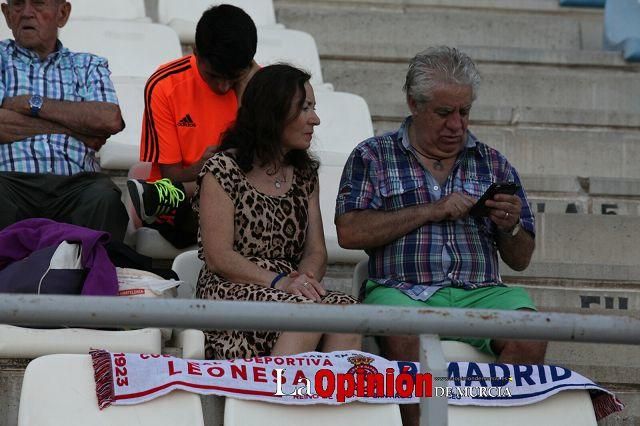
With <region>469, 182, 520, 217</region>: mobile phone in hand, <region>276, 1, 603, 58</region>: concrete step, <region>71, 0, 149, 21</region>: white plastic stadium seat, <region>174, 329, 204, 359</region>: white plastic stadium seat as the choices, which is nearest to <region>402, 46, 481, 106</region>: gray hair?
<region>469, 182, 520, 217</region>: mobile phone in hand

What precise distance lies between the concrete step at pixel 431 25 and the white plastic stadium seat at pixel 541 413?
2732 mm

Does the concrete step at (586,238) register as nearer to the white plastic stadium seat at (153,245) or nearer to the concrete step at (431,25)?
the white plastic stadium seat at (153,245)

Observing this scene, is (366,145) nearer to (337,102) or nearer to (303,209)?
(303,209)

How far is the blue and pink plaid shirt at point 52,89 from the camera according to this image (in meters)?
4.27

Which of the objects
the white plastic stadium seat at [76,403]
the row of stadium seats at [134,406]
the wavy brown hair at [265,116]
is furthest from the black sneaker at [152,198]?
the white plastic stadium seat at [76,403]

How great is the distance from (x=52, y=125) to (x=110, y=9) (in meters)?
1.56

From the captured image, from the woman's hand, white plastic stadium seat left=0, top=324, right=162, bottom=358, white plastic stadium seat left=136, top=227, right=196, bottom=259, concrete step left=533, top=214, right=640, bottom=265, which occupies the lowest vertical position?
concrete step left=533, top=214, right=640, bottom=265

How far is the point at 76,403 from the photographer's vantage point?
306cm

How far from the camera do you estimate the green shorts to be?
3717 mm

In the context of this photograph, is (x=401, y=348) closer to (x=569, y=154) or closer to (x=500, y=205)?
(x=500, y=205)

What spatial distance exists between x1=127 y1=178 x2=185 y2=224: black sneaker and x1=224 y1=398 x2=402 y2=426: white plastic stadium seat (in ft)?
3.14

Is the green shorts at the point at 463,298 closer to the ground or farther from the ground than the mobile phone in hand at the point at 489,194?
closer to the ground

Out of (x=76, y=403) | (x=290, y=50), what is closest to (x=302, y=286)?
(x=76, y=403)

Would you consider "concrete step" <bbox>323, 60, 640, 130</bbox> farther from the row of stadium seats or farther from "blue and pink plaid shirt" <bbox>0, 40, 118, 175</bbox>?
the row of stadium seats
